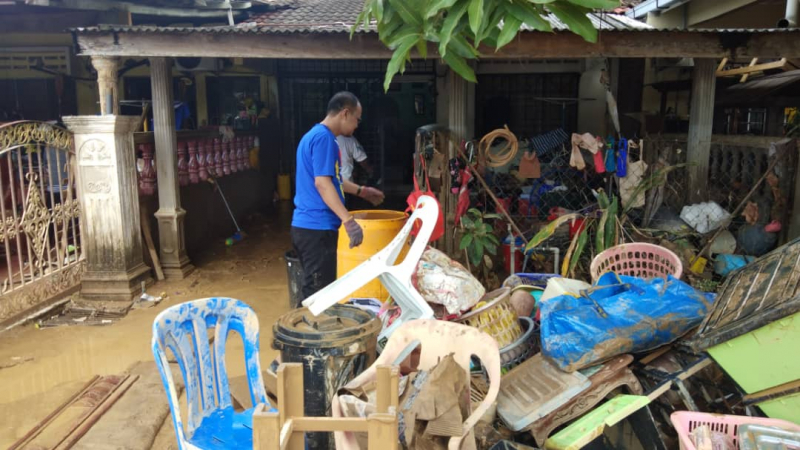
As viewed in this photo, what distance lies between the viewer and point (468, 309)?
3.83 m

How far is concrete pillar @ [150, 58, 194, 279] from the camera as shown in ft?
22.7

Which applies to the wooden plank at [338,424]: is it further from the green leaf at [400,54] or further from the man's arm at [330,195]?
the man's arm at [330,195]

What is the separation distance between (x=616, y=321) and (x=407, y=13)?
2126 millimetres

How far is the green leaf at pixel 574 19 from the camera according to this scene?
7.09 feet

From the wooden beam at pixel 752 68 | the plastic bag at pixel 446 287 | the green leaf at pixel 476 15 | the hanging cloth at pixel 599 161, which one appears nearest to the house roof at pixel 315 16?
the hanging cloth at pixel 599 161

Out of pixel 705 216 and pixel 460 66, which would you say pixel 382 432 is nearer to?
pixel 460 66

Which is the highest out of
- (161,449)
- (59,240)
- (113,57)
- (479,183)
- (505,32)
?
(113,57)

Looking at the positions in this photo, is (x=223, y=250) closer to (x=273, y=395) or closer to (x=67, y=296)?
(x=67, y=296)

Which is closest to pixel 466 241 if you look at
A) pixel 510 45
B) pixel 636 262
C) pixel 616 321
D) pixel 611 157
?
pixel 636 262

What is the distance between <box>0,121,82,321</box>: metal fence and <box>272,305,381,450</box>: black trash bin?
135 inches

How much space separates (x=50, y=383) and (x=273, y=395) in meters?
1.95

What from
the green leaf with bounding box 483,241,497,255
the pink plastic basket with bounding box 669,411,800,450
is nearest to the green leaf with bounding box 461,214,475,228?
the green leaf with bounding box 483,241,497,255

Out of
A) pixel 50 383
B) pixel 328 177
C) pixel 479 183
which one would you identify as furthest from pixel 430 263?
pixel 50 383

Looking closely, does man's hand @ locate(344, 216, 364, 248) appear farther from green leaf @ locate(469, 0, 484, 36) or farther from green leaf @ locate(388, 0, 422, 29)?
green leaf @ locate(469, 0, 484, 36)
